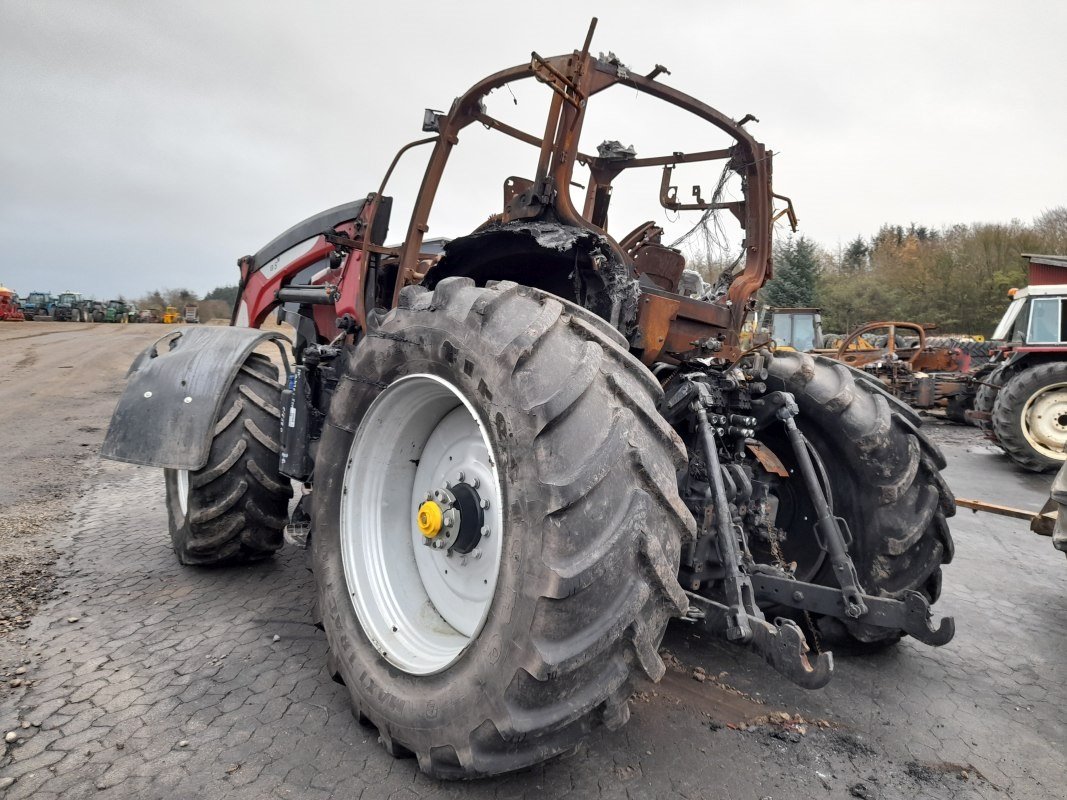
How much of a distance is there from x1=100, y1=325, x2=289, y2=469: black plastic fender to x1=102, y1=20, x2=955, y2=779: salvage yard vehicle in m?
0.01

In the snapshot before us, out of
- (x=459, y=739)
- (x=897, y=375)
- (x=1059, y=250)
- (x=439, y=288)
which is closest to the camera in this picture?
(x=459, y=739)

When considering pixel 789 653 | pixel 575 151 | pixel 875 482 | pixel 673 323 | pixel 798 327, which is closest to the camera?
pixel 789 653

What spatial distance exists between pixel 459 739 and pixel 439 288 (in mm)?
1329

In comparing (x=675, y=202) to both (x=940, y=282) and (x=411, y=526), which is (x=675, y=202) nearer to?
(x=411, y=526)

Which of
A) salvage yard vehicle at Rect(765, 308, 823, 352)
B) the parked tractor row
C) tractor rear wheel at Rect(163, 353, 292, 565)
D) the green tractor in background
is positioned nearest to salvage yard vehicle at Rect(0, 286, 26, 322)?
the parked tractor row

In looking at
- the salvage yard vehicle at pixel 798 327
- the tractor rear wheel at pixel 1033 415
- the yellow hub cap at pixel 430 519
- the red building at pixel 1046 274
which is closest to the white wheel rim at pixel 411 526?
the yellow hub cap at pixel 430 519

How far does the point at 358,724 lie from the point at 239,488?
65.3 inches

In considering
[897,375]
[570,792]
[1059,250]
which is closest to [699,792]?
[570,792]

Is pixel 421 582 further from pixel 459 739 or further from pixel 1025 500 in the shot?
pixel 1025 500

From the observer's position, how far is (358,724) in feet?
7.57

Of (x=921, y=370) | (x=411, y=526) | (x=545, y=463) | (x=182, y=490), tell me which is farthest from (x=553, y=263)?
(x=921, y=370)

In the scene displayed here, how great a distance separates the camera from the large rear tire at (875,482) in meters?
2.87

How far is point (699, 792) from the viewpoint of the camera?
2.03 meters

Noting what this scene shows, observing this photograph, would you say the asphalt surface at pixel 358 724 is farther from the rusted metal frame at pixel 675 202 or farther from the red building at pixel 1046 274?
the red building at pixel 1046 274
